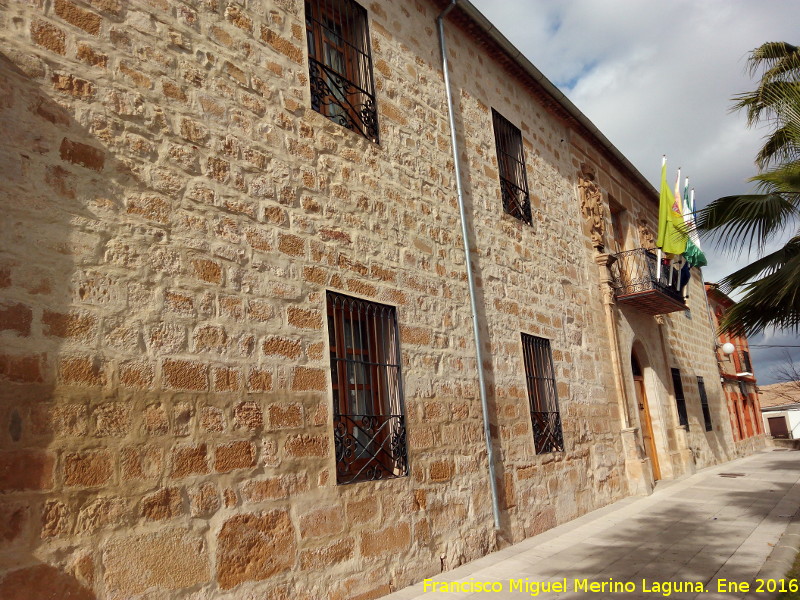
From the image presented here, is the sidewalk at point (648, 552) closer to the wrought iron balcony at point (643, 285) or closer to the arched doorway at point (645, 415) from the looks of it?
the arched doorway at point (645, 415)

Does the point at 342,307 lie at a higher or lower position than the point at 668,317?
lower

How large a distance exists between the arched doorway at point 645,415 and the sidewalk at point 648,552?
2.17 meters

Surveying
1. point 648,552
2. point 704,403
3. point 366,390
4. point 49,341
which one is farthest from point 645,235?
point 49,341

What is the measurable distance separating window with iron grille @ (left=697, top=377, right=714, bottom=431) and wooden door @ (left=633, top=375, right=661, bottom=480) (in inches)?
145

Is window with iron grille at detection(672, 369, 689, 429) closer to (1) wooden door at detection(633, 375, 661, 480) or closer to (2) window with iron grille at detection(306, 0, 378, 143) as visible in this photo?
(1) wooden door at detection(633, 375, 661, 480)

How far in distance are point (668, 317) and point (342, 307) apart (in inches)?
411

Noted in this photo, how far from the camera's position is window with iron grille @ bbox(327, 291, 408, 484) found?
4500mm

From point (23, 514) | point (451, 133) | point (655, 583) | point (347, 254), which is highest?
point (451, 133)

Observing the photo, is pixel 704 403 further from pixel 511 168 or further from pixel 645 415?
pixel 511 168

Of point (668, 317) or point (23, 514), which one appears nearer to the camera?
point (23, 514)

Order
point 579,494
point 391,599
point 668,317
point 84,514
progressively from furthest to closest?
1. point 668,317
2. point 579,494
3. point 391,599
4. point 84,514

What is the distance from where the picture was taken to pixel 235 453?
3613mm

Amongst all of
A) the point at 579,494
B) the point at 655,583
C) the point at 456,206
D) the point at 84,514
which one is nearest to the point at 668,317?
the point at 579,494

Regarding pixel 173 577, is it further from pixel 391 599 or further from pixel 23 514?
pixel 391 599
